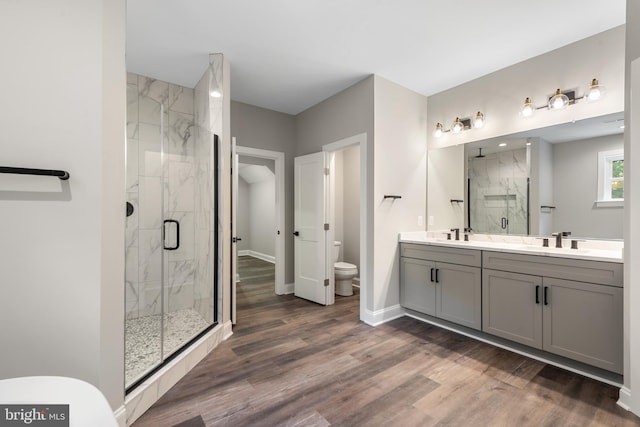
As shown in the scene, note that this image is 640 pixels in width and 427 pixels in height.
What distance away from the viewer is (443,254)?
2.88 metres

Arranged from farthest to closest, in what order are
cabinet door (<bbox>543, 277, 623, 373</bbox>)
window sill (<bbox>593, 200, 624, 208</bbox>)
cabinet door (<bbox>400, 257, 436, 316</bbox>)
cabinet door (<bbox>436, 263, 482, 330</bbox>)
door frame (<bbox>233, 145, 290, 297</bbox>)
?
door frame (<bbox>233, 145, 290, 297</bbox>)
cabinet door (<bbox>400, 257, 436, 316</bbox>)
cabinet door (<bbox>436, 263, 482, 330</bbox>)
window sill (<bbox>593, 200, 624, 208</bbox>)
cabinet door (<bbox>543, 277, 623, 373</bbox>)

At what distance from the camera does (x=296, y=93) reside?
356cm

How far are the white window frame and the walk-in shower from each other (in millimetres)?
3412

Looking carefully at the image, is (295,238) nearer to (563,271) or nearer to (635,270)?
(563,271)

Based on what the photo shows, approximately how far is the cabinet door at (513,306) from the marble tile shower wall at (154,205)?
2.98 meters

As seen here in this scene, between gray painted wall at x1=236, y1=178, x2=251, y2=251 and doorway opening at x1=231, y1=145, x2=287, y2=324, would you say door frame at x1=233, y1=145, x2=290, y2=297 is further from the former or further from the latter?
gray painted wall at x1=236, y1=178, x2=251, y2=251

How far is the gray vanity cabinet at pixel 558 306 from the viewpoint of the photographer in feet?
6.23

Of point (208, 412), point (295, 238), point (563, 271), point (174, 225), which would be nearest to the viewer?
point (208, 412)

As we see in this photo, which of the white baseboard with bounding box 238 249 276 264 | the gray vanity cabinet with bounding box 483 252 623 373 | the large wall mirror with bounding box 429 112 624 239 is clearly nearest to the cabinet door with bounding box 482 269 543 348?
the gray vanity cabinet with bounding box 483 252 623 373

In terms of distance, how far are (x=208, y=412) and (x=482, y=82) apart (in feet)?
12.8

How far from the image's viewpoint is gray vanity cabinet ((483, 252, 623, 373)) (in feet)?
6.23

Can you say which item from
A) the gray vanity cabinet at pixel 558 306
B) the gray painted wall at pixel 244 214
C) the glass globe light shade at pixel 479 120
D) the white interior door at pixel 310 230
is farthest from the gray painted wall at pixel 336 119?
the gray painted wall at pixel 244 214

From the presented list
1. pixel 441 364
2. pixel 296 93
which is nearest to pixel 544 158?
pixel 441 364

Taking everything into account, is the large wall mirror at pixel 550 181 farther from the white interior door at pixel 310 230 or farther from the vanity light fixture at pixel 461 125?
the white interior door at pixel 310 230
